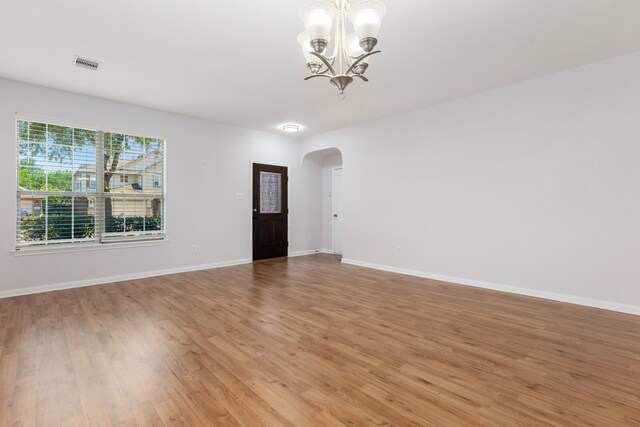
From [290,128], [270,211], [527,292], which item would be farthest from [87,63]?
[527,292]

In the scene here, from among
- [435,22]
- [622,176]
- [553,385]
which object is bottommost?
[553,385]

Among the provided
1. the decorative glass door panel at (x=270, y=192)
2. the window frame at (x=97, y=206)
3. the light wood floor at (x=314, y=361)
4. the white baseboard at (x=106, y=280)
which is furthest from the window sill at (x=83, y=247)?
the decorative glass door panel at (x=270, y=192)

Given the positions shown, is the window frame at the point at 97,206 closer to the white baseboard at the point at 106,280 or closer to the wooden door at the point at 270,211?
the white baseboard at the point at 106,280

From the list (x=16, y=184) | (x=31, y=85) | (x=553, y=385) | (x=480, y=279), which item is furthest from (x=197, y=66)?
(x=480, y=279)

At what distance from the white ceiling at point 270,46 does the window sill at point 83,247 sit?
2.27 meters

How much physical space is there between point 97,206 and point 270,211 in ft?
10.5

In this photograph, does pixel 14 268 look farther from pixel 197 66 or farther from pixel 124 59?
pixel 197 66

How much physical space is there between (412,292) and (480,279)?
1.14 metres

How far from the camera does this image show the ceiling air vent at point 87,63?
339 centimetres

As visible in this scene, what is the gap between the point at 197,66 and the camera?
3.51 m

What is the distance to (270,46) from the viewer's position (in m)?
3.08

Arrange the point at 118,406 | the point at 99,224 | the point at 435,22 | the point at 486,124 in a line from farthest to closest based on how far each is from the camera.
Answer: the point at 99,224
the point at 486,124
the point at 435,22
the point at 118,406

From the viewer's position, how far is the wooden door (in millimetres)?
6527

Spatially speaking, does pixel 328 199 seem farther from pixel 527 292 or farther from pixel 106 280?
pixel 106 280
